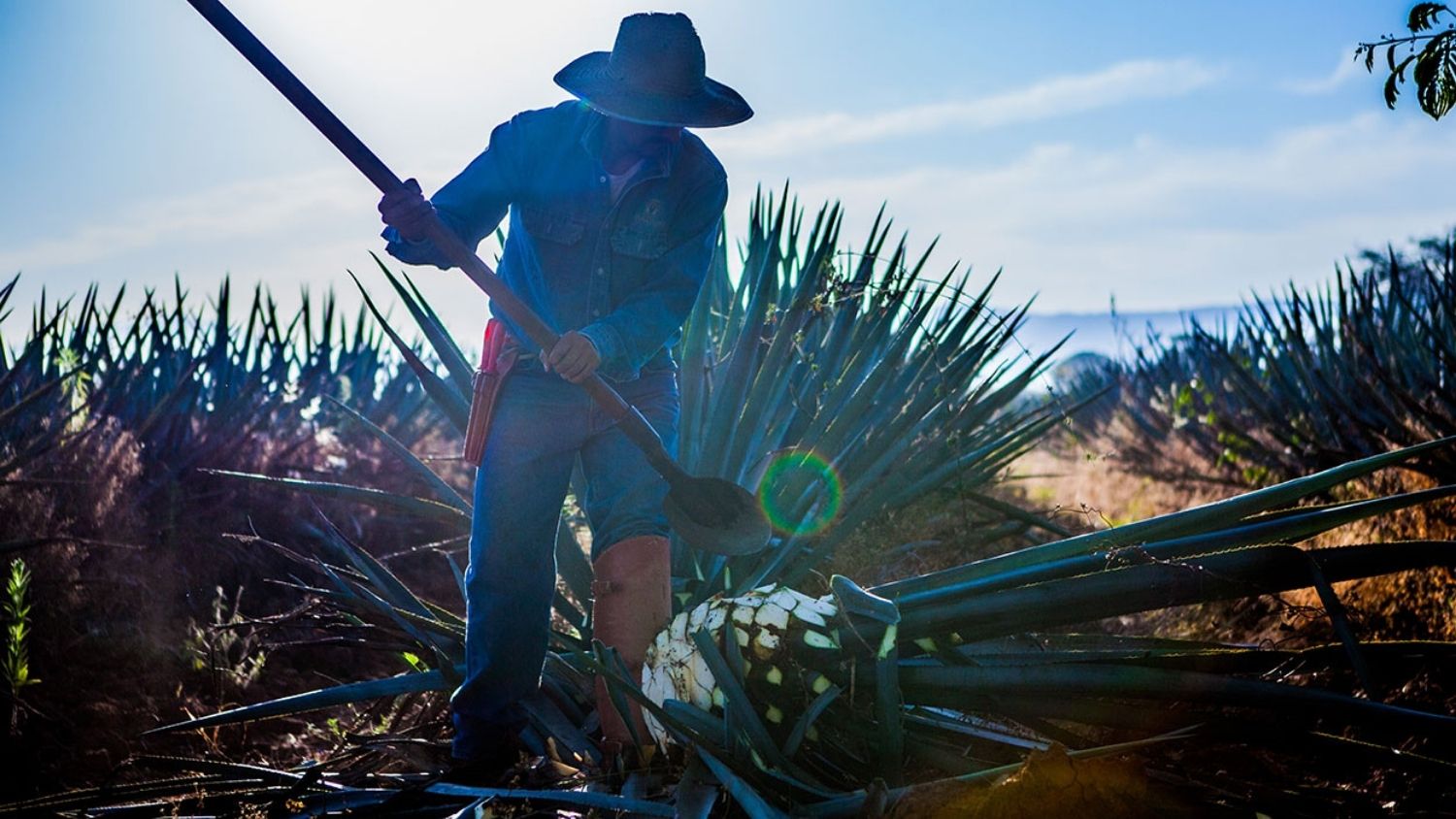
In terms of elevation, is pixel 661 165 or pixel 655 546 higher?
pixel 661 165

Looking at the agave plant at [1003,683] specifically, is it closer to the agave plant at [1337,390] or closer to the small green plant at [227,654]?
the small green plant at [227,654]

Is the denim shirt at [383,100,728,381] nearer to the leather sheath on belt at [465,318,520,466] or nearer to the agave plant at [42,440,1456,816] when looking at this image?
the leather sheath on belt at [465,318,520,466]

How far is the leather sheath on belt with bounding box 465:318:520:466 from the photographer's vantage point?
2.86m

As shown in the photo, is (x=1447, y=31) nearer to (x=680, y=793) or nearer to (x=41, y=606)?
(x=680, y=793)

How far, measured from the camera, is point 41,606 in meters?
4.32

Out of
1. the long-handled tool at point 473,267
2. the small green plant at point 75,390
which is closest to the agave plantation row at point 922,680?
the long-handled tool at point 473,267

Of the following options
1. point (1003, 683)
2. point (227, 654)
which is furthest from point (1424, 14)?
point (227, 654)

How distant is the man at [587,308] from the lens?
2760mm

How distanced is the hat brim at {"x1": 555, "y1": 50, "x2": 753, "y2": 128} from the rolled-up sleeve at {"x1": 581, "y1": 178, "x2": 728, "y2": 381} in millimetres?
187

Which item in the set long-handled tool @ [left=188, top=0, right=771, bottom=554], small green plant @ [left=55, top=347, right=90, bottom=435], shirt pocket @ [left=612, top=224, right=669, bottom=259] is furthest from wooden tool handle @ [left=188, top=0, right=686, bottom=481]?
small green plant @ [left=55, top=347, right=90, bottom=435]

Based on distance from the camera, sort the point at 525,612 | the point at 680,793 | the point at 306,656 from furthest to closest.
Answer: the point at 306,656 → the point at 525,612 → the point at 680,793

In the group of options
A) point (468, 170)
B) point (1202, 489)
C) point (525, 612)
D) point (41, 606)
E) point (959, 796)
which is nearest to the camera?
point (959, 796)

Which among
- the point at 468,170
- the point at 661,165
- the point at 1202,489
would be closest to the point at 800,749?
the point at 661,165

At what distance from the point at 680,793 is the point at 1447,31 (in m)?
2.06
